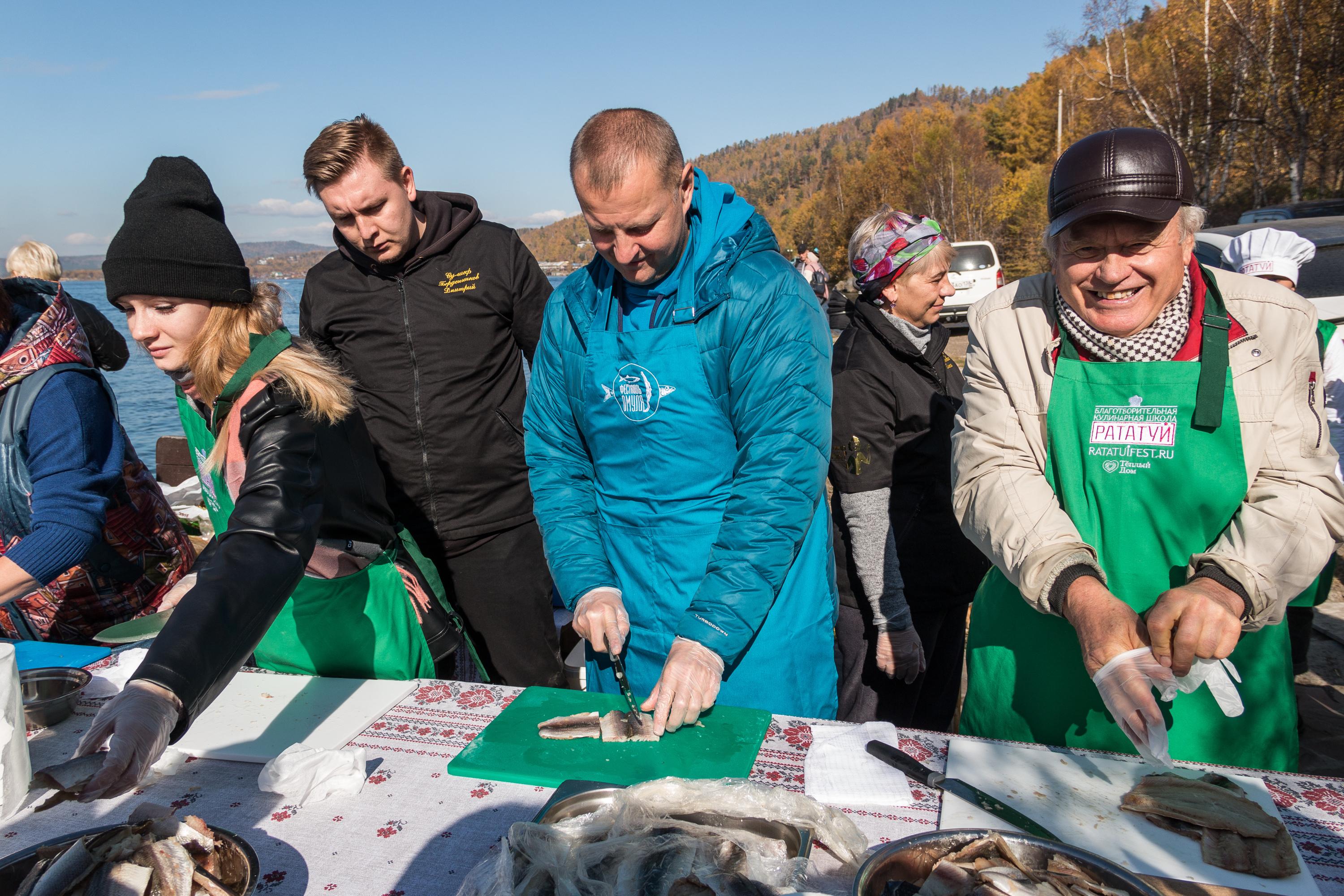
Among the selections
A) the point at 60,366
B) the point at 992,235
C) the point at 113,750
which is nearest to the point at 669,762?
the point at 113,750

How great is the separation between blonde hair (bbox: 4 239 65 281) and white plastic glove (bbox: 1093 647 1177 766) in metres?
6.01

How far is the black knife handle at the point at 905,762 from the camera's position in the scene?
1417mm

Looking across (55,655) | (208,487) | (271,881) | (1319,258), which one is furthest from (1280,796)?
(1319,258)

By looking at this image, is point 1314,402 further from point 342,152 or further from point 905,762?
point 342,152

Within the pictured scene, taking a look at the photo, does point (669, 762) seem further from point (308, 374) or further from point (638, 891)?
point (308, 374)

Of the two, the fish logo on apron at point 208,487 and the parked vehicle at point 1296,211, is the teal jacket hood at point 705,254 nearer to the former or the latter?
the fish logo on apron at point 208,487

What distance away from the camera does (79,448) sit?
7.91 feet

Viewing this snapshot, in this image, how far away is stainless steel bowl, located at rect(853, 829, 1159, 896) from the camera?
39.6 inches

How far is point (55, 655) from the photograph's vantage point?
2377 millimetres

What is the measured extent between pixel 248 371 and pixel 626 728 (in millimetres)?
1140

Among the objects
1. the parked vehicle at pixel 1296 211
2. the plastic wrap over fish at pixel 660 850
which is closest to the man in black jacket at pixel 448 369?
the plastic wrap over fish at pixel 660 850

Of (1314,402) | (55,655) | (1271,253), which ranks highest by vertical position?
(1271,253)

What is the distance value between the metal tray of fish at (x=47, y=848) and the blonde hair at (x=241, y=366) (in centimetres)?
90

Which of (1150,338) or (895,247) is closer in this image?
(1150,338)
